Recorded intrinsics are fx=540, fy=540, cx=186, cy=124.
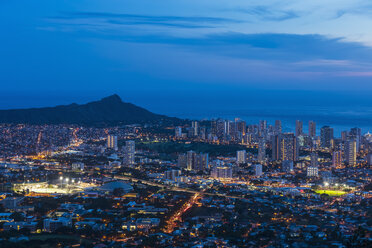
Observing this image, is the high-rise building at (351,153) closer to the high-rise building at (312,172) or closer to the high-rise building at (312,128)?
the high-rise building at (312,172)

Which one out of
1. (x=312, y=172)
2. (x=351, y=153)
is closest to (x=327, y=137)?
(x=351, y=153)

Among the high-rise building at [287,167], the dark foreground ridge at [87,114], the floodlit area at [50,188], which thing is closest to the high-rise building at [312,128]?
the dark foreground ridge at [87,114]

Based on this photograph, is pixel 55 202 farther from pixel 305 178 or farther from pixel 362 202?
pixel 305 178

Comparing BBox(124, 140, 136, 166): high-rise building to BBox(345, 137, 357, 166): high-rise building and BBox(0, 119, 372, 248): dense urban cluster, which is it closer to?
BBox(0, 119, 372, 248): dense urban cluster

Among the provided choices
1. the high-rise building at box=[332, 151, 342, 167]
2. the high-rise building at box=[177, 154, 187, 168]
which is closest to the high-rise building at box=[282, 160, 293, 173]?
the high-rise building at box=[332, 151, 342, 167]

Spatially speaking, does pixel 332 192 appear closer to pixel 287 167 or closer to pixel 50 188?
pixel 287 167

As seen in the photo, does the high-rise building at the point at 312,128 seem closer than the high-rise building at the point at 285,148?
No
